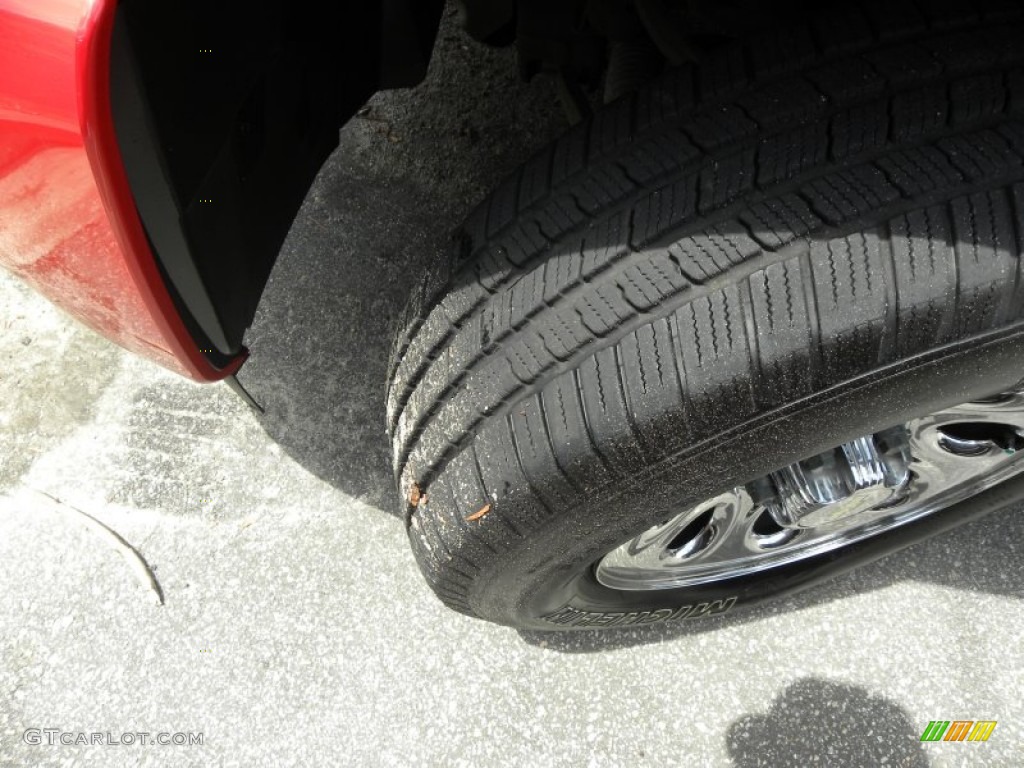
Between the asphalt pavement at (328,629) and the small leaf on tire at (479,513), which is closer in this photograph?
the small leaf on tire at (479,513)

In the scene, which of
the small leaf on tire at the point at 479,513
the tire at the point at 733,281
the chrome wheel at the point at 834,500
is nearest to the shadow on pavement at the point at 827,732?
the chrome wheel at the point at 834,500

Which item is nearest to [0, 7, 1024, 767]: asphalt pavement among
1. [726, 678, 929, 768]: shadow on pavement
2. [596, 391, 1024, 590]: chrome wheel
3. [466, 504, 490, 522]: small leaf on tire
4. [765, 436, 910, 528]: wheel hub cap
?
[726, 678, 929, 768]: shadow on pavement

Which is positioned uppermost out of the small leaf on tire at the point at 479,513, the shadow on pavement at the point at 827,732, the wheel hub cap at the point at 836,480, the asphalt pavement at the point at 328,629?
the wheel hub cap at the point at 836,480

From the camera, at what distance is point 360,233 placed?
1879 mm

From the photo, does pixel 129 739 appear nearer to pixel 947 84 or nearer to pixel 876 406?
pixel 876 406

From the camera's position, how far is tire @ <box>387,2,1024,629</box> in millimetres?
791

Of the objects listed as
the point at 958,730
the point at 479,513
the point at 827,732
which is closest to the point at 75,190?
the point at 479,513

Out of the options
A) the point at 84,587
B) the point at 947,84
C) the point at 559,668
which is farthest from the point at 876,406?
the point at 84,587

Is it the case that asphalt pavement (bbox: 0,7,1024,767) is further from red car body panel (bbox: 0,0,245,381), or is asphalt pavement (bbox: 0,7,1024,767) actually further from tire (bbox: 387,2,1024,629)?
red car body panel (bbox: 0,0,245,381)

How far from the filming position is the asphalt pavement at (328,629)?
54.2 inches

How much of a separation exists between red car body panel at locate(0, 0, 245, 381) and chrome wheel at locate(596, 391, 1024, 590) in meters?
0.75

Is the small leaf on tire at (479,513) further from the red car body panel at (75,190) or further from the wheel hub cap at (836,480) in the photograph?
the wheel hub cap at (836,480)

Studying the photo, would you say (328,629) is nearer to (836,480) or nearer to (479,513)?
(479,513)

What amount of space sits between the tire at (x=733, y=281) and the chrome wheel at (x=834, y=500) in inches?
10.3
